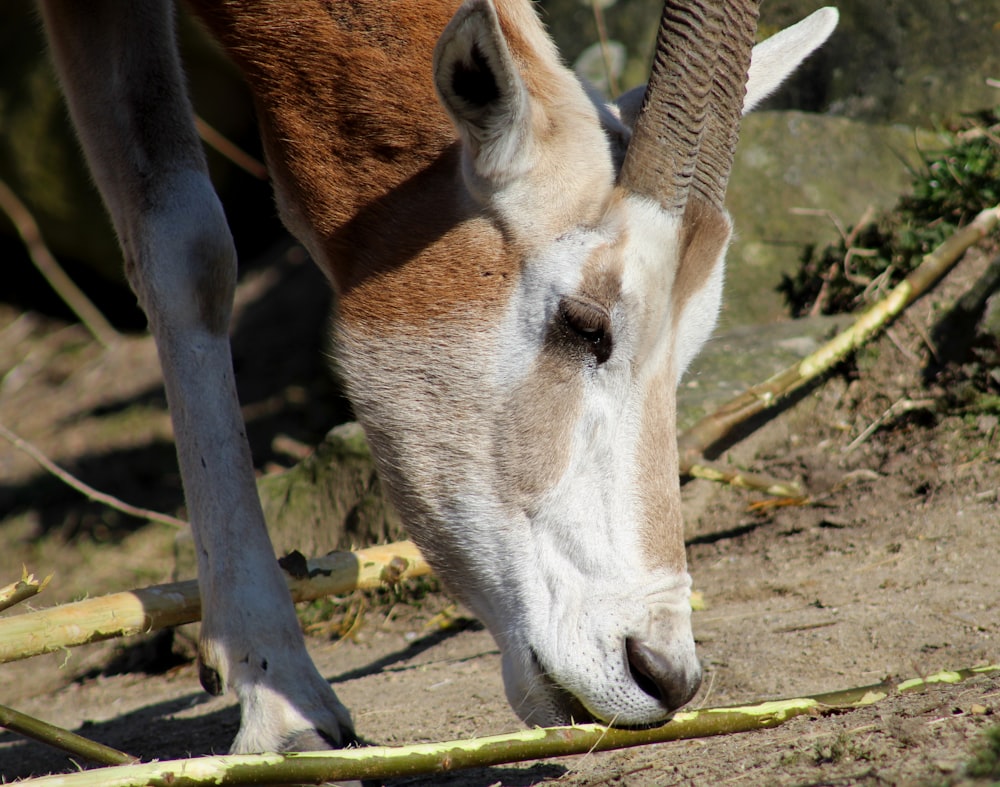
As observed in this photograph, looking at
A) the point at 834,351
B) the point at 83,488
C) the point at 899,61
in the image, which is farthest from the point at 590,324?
the point at 899,61

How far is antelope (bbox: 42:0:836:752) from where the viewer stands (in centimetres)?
253

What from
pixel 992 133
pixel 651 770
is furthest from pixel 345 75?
pixel 992 133

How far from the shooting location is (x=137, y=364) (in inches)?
370

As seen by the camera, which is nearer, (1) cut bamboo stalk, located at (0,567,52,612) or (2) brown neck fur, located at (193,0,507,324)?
(1) cut bamboo stalk, located at (0,567,52,612)

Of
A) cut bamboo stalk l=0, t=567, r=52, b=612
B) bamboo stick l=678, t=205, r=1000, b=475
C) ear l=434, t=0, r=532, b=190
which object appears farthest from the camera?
bamboo stick l=678, t=205, r=1000, b=475

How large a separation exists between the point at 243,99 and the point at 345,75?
6.89 m

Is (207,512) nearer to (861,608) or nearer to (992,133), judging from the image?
(861,608)

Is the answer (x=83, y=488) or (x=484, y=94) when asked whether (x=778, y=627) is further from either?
(x=83, y=488)

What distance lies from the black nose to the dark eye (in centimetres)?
69

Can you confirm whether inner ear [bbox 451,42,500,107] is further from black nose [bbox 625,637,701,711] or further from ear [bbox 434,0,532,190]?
black nose [bbox 625,637,701,711]

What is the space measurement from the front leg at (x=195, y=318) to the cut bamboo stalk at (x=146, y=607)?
0.34 feet

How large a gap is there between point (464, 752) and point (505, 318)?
40.9 inches

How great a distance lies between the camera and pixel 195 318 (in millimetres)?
3273

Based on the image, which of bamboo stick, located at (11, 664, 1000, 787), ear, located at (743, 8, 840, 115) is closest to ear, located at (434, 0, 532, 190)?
ear, located at (743, 8, 840, 115)
